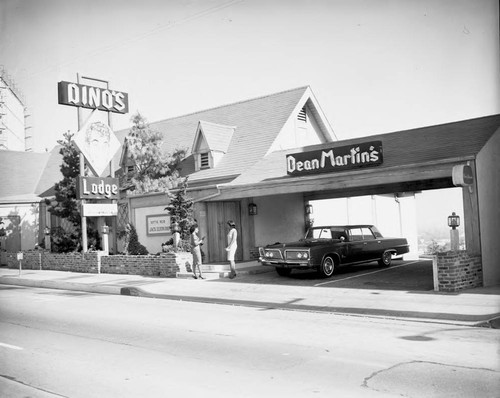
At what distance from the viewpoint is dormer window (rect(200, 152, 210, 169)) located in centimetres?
2216

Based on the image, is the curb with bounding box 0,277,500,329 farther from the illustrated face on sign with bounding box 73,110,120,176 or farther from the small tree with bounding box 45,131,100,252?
the small tree with bounding box 45,131,100,252

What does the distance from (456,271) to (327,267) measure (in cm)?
432

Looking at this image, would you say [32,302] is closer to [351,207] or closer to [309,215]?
[309,215]

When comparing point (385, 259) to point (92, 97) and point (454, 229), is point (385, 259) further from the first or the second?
point (92, 97)

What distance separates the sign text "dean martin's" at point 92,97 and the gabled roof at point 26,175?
9.16 m

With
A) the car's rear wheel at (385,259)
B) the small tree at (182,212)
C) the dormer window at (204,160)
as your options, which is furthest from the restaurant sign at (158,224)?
the car's rear wheel at (385,259)

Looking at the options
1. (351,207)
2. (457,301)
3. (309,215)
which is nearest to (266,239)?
(309,215)

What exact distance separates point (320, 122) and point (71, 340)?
60.8 ft

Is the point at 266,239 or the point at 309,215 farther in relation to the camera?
the point at 309,215

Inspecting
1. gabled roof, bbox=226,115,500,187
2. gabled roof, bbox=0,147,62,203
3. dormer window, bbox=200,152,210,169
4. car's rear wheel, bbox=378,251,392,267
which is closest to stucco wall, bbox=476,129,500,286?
gabled roof, bbox=226,115,500,187

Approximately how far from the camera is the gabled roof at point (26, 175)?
29375 mm

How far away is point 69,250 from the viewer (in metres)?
24.3

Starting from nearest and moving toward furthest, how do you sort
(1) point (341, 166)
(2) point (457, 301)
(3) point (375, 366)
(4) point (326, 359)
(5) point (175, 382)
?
(5) point (175, 382) < (3) point (375, 366) < (4) point (326, 359) < (2) point (457, 301) < (1) point (341, 166)

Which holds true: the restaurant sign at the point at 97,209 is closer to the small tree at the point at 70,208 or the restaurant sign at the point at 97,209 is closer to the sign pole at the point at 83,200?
the sign pole at the point at 83,200
